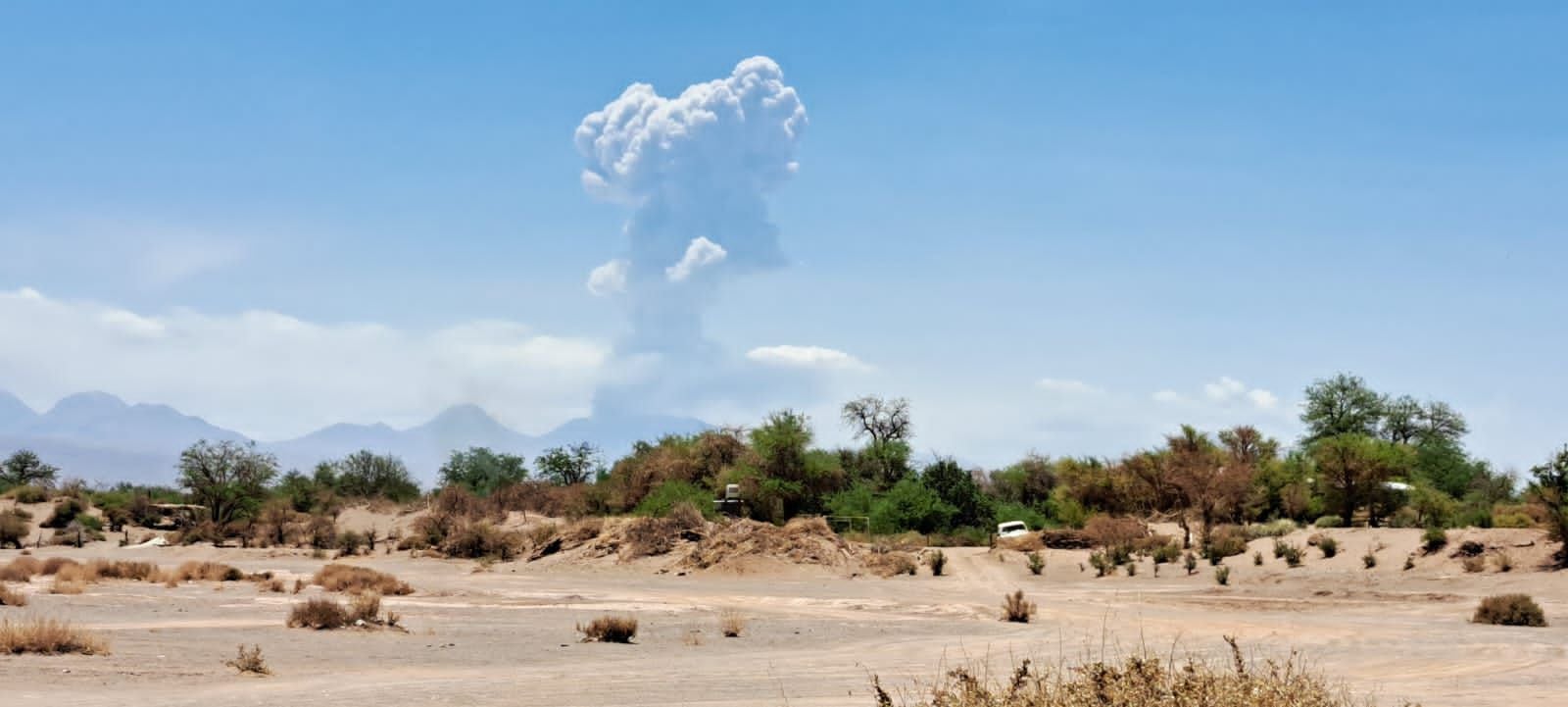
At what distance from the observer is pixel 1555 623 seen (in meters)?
25.8

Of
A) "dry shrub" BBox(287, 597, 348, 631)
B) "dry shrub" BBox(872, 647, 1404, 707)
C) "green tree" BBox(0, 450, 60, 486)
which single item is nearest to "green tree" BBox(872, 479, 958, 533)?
"dry shrub" BBox(287, 597, 348, 631)

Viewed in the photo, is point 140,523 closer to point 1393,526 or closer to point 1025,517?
point 1025,517

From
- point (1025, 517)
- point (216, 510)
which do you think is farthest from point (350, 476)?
point (1025, 517)

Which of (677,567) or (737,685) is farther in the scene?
(677,567)

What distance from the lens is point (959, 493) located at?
6347 centimetres

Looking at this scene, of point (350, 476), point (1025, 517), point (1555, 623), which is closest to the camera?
point (1555, 623)

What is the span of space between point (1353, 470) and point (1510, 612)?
26138 millimetres

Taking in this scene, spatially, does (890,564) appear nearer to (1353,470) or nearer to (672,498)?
(672,498)

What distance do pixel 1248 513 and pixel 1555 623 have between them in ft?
104

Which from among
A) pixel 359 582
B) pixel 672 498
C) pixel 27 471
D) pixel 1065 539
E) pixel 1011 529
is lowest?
pixel 359 582

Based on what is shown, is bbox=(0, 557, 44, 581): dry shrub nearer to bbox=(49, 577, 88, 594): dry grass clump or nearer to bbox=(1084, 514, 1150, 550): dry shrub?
bbox=(49, 577, 88, 594): dry grass clump

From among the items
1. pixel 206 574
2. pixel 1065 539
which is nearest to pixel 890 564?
pixel 1065 539

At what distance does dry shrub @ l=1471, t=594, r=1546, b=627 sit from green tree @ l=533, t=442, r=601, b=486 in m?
77.0

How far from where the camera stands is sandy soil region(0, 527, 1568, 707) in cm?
1531
